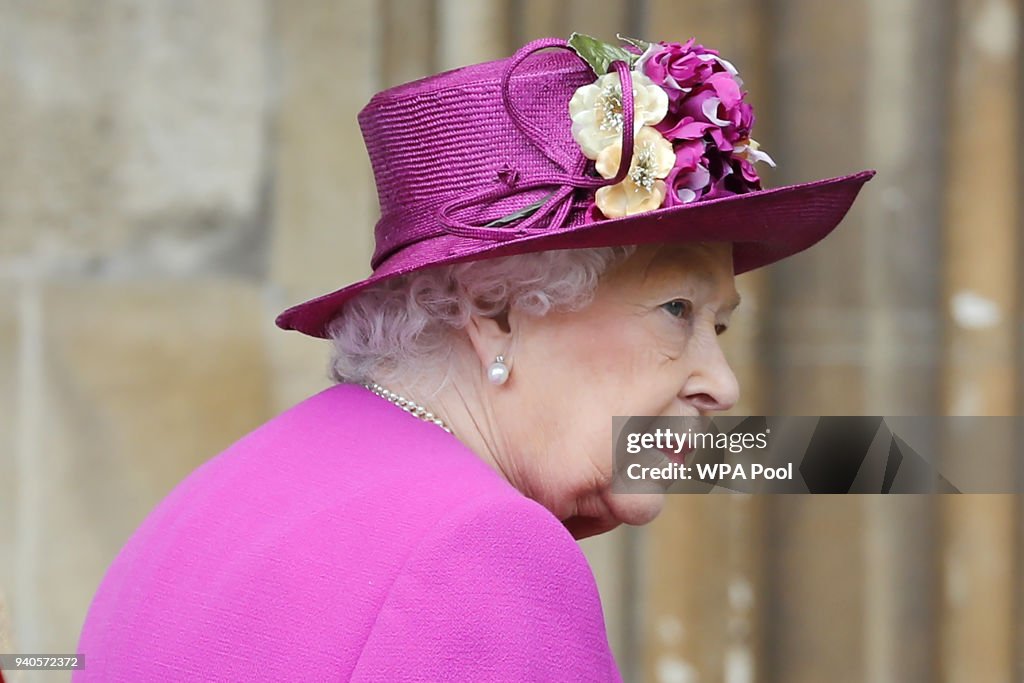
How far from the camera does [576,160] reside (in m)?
1.14

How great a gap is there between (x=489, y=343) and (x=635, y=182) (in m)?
0.22

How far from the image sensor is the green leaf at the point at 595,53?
1.15m

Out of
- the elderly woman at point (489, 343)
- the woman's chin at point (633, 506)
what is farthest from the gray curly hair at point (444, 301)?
the woman's chin at point (633, 506)

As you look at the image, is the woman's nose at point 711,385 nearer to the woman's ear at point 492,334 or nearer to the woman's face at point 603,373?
the woman's face at point 603,373

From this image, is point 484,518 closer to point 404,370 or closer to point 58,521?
point 404,370

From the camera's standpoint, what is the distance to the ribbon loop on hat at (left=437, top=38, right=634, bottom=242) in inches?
43.6

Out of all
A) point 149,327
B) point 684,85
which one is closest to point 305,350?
point 149,327

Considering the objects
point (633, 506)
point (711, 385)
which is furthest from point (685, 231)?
point (633, 506)

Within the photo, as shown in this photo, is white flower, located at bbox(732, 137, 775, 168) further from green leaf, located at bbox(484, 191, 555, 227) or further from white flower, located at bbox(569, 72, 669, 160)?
green leaf, located at bbox(484, 191, 555, 227)

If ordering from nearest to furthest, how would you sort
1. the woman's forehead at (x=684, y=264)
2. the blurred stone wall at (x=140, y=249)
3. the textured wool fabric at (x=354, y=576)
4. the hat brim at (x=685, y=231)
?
the textured wool fabric at (x=354, y=576)
the hat brim at (x=685, y=231)
the woman's forehead at (x=684, y=264)
the blurred stone wall at (x=140, y=249)

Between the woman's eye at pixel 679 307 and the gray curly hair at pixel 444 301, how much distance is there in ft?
0.25

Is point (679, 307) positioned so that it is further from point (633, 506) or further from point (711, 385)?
point (633, 506)

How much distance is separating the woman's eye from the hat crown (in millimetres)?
158

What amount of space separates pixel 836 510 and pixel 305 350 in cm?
122
